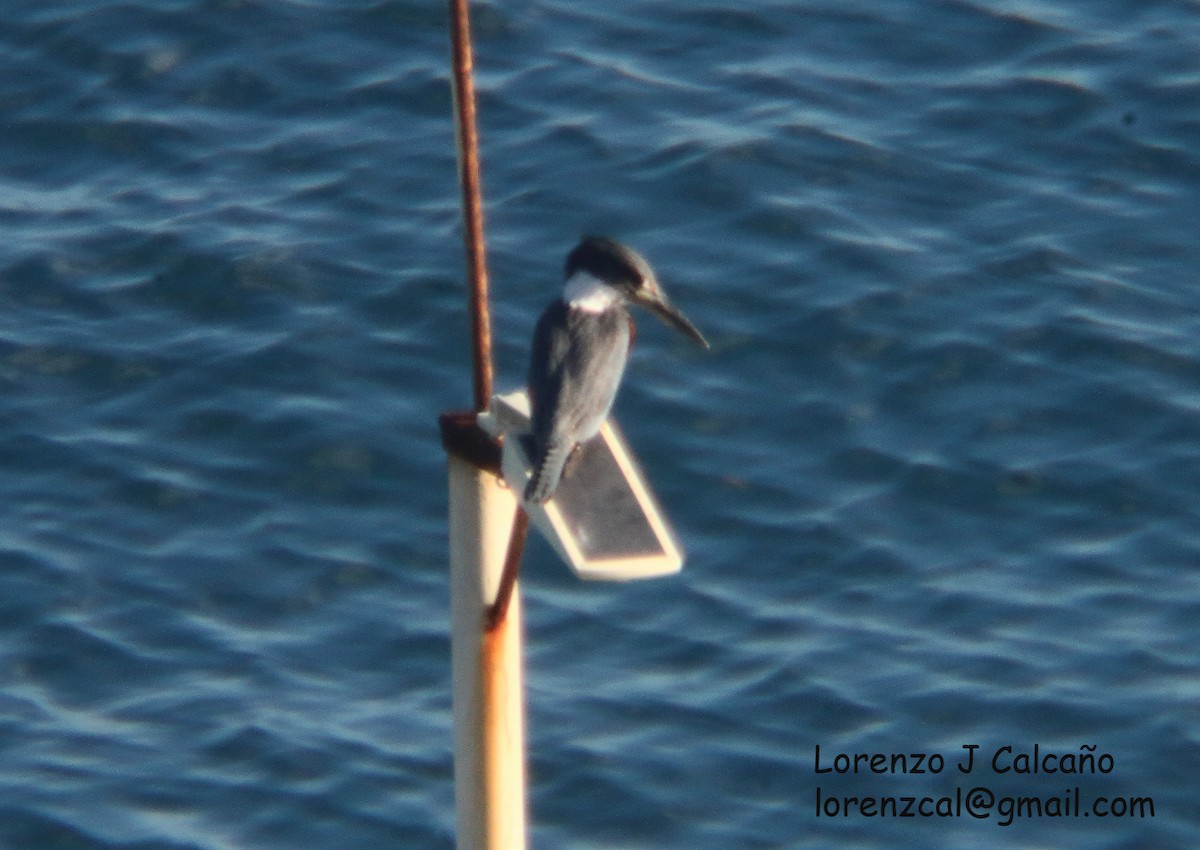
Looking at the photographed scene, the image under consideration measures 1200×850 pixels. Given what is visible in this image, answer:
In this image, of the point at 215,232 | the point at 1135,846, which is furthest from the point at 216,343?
the point at 1135,846

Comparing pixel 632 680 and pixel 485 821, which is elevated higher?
pixel 632 680

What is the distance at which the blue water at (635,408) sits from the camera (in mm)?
11719

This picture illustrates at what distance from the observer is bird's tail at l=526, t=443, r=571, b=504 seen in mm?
6492

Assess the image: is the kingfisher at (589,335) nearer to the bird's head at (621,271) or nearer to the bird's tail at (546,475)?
the bird's head at (621,271)

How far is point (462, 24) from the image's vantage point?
6516 millimetres

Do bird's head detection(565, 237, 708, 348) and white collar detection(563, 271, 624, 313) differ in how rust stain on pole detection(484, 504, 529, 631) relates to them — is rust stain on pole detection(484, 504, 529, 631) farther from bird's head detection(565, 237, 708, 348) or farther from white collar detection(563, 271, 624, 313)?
bird's head detection(565, 237, 708, 348)

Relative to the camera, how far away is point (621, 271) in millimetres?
8789

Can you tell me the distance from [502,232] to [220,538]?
10.3 feet

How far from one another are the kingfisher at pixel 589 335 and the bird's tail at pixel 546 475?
1.68 ft

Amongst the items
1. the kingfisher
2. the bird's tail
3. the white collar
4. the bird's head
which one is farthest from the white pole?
the bird's head

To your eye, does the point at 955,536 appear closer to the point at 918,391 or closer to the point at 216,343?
the point at 918,391

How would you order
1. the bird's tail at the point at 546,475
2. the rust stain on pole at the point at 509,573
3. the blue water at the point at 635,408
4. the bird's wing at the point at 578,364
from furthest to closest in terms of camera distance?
1. the blue water at the point at 635,408
2. the bird's wing at the point at 578,364
3. the rust stain on pole at the point at 509,573
4. the bird's tail at the point at 546,475

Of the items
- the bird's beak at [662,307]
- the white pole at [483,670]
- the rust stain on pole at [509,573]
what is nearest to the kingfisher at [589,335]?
the bird's beak at [662,307]

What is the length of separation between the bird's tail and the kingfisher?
0.51 meters
